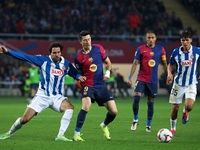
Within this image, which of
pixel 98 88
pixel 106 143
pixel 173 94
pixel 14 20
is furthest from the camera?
pixel 14 20

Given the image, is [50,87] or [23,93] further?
A: [23,93]

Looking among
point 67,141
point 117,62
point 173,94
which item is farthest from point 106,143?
point 117,62

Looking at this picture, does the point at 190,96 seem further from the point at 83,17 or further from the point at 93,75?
the point at 83,17

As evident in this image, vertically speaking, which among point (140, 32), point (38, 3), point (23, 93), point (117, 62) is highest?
point (38, 3)

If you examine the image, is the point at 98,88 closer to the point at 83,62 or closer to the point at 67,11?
the point at 83,62

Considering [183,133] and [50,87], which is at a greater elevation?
[50,87]

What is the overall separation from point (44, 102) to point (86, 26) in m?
19.9

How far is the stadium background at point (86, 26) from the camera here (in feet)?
89.6

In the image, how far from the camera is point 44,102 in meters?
8.41

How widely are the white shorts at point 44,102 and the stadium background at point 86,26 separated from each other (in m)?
18.0

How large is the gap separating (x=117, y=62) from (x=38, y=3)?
657 cm

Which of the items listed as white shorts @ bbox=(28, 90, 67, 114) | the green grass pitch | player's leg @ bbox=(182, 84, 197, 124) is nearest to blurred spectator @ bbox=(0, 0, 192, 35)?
the green grass pitch

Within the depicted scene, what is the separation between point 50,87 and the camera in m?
8.52

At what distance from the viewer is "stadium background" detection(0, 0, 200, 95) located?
27.3 meters
